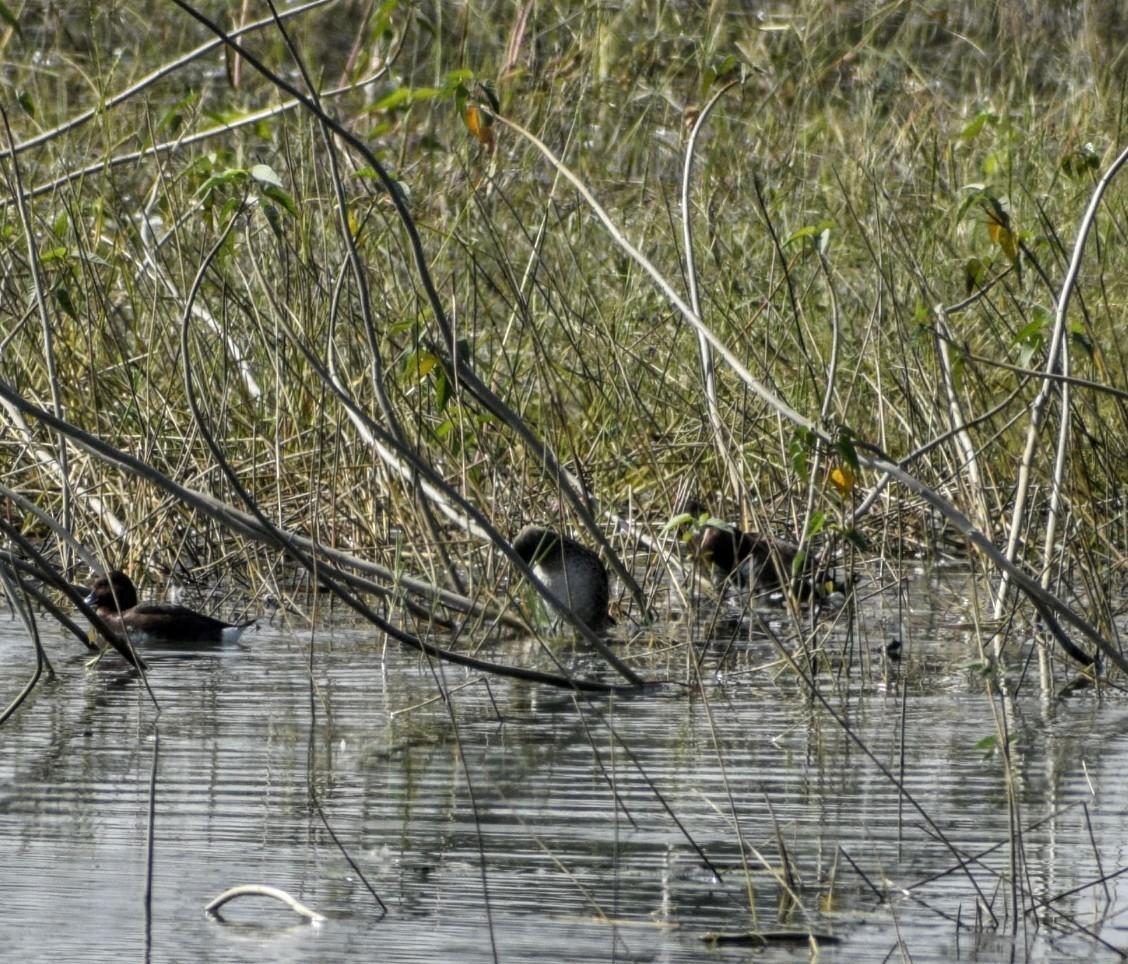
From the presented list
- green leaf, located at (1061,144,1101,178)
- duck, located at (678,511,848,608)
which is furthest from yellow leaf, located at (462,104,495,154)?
duck, located at (678,511,848,608)

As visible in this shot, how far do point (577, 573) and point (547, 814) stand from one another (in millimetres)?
2171

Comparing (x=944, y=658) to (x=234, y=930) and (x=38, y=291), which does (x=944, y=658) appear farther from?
(x=234, y=930)

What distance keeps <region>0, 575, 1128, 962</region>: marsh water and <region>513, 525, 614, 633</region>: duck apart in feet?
1.32

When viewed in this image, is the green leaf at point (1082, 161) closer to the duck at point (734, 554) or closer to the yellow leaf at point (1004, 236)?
the yellow leaf at point (1004, 236)

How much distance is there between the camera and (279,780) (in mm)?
4207

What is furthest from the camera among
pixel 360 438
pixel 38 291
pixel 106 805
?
pixel 360 438

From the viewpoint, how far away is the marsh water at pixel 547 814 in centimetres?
318

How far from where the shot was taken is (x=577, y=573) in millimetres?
6078

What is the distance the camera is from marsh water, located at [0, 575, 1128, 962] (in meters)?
3.18

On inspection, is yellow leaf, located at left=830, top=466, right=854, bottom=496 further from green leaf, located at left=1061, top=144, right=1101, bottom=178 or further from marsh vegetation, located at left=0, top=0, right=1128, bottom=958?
green leaf, located at left=1061, top=144, right=1101, bottom=178

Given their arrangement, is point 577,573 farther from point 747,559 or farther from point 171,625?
point 171,625

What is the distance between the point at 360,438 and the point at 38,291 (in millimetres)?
1595

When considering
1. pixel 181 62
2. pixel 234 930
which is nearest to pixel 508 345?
pixel 181 62

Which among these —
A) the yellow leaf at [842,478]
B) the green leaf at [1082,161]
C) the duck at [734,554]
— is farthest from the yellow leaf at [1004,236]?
the duck at [734,554]
